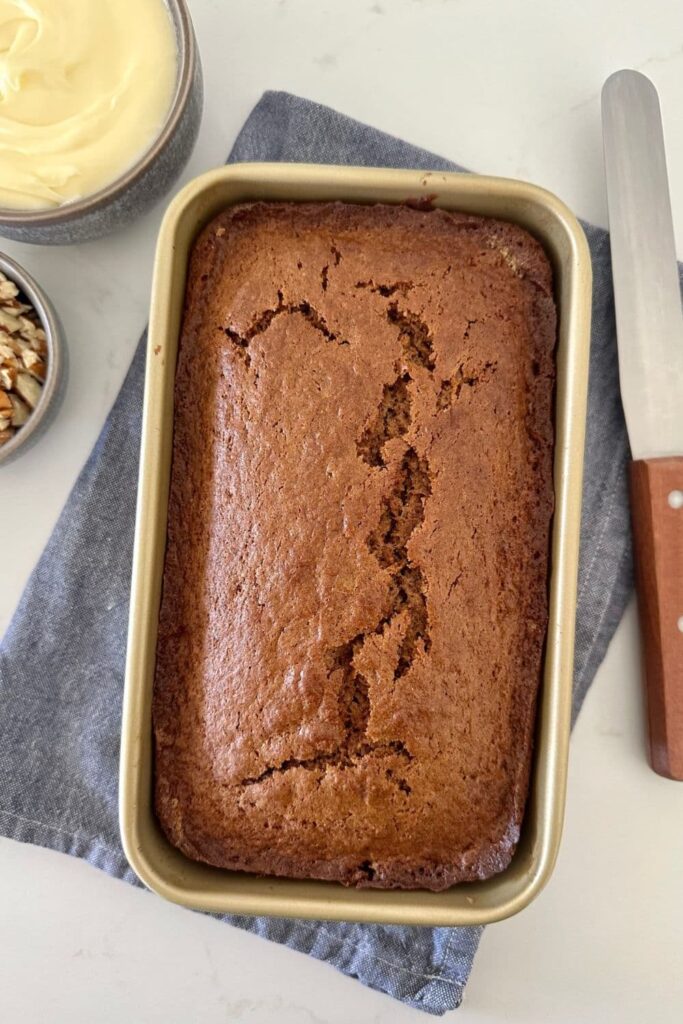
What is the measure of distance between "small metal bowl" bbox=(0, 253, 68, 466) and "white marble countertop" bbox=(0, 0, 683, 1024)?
0.26 feet

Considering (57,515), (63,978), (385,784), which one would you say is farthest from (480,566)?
(63,978)

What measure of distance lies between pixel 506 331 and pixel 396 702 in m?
0.53

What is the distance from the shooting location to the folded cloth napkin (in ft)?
4.22

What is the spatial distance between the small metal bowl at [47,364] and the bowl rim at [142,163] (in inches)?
4.9

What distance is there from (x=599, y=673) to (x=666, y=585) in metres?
0.18

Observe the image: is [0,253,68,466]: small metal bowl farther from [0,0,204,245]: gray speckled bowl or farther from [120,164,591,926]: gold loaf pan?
[120,164,591,926]: gold loaf pan

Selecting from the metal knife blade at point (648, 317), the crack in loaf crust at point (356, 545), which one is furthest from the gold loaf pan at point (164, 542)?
the metal knife blade at point (648, 317)

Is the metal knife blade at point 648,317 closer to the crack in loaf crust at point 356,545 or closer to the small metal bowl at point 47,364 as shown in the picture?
the crack in loaf crust at point 356,545

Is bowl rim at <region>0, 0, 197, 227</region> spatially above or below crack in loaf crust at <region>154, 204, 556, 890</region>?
above

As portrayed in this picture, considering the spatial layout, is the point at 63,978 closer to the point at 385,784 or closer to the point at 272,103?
the point at 385,784

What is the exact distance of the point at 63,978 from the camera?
1.33 m

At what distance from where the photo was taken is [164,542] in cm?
116

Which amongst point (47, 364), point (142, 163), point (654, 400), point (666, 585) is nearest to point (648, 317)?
point (654, 400)

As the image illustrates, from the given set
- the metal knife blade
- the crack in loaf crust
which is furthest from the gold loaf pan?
the metal knife blade
